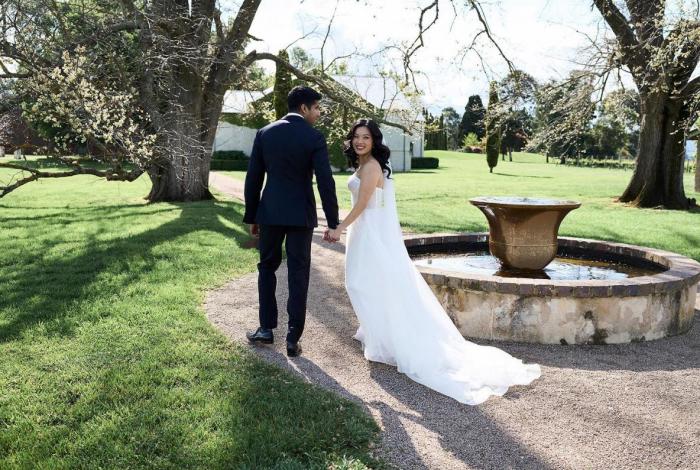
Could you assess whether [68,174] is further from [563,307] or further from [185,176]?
[563,307]

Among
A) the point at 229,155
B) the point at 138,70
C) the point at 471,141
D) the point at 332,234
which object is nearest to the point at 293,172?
the point at 332,234

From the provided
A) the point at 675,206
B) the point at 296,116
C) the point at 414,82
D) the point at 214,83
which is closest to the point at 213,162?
the point at 214,83

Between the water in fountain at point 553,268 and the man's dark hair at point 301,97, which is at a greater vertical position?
the man's dark hair at point 301,97

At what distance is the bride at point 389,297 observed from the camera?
441cm

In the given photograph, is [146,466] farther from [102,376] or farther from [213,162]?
[213,162]

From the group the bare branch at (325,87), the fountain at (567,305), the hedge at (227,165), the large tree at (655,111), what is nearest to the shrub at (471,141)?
the hedge at (227,165)

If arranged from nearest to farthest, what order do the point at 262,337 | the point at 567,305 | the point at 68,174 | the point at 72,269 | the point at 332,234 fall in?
the point at 332,234 → the point at 262,337 → the point at 567,305 → the point at 72,269 → the point at 68,174

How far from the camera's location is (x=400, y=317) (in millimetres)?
4617

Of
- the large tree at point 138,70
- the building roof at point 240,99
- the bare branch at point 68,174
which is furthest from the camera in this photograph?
the building roof at point 240,99

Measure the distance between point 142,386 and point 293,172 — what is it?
6.18 ft

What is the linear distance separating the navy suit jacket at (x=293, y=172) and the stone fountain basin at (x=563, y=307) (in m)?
1.56

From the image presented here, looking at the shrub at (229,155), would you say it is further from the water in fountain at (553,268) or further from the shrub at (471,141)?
the shrub at (471,141)

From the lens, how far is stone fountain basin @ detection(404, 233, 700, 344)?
5.16 meters

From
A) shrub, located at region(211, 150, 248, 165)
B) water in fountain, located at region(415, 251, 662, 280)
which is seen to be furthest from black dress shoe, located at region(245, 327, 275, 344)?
shrub, located at region(211, 150, 248, 165)
